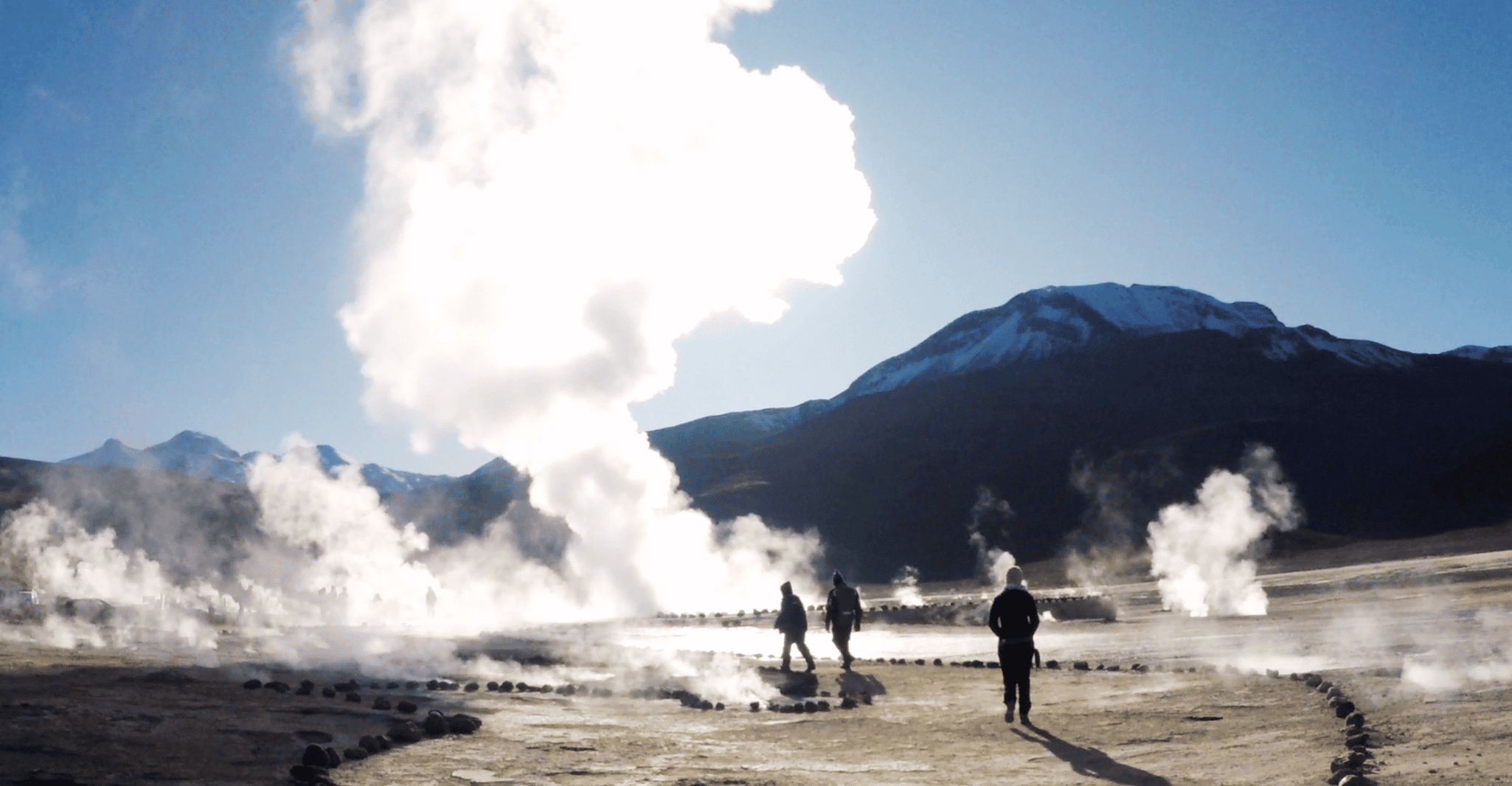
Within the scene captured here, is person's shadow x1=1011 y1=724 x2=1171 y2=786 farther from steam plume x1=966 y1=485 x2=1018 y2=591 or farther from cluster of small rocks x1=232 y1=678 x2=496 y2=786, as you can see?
steam plume x1=966 y1=485 x2=1018 y2=591

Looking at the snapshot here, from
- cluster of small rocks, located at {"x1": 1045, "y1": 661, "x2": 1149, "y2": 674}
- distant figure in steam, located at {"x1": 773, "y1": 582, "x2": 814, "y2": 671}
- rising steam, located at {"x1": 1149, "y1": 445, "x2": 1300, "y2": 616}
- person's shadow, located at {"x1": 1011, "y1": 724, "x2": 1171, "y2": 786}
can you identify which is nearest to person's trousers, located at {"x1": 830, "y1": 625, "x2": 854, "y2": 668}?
distant figure in steam, located at {"x1": 773, "y1": 582, "x2": 814, "y2": 671}

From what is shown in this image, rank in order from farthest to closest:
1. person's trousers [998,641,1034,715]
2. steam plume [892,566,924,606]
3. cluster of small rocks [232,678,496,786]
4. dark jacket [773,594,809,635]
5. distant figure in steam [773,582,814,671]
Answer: steam plume [892,566,924,606] < dark jacket [773,594,809,635] < distant figure in steam [773,582,814,671] < person's trousers [998,641,1034,715] < cluster of small rocks [232,678,496,786]

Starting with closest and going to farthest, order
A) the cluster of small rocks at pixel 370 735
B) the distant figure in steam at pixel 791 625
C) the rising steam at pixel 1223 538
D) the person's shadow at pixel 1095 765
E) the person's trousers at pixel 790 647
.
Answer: the person's shadow at pixel 1095 765 < the cluster of small rocks at pixel 370 735 < the person's trousers at pixel 790 647 < the distant figure in steam at pixel 791 625 < the rising steam at pixel 1223 538

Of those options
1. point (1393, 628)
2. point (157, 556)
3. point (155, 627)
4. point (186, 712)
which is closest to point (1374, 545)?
point (1393, 628)

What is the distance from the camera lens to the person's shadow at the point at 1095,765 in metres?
9.24

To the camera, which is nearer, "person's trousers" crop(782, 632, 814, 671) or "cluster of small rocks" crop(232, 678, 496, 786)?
"cluster of small rocks" crop(232, 678, 496, 786)

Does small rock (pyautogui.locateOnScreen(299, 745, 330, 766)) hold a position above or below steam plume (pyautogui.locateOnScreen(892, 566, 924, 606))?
above

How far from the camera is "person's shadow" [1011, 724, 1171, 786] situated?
9.24 m

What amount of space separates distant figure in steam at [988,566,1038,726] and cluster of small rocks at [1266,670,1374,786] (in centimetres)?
346

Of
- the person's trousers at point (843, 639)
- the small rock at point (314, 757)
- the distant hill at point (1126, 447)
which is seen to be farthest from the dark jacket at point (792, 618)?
the distant hill at point (1126, 447)

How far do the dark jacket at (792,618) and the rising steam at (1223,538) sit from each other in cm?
2062

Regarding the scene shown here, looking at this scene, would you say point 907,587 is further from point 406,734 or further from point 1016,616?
point 406,734

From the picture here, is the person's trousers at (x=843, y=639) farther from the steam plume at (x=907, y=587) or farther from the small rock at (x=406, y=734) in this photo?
the steam plume at (x=907, y=587)

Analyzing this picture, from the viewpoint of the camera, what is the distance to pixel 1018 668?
12836 millimetres
